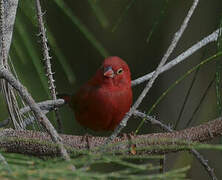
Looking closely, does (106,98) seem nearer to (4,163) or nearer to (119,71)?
(119,71)

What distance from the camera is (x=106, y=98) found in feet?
9.99

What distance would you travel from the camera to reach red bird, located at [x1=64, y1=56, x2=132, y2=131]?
3002mm

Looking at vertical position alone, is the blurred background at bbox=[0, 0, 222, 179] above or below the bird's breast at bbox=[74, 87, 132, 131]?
above

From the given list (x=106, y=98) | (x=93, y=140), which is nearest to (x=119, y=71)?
(x=106, y=98)

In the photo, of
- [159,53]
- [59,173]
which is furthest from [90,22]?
[59,173]

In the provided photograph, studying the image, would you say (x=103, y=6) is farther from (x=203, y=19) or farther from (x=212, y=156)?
(x=212, y=156)

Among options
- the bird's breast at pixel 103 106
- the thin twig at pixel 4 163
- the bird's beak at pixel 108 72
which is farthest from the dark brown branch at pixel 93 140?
the bird's beak at pixel 108 72

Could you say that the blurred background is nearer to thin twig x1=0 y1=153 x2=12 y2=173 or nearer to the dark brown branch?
the dark brown branch

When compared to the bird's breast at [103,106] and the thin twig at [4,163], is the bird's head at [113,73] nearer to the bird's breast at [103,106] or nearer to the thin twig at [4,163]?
the bird's breast at [103,106]

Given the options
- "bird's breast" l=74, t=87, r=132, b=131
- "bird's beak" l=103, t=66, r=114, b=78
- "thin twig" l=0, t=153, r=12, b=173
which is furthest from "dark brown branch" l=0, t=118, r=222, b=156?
"bird's beak" l=103, t=66, r=114, b=78

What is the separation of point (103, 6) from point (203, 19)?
3.79 ft

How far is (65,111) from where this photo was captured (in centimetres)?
591

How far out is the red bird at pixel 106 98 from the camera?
9.85 feet

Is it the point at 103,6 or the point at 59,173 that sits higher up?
the point at 103,6
